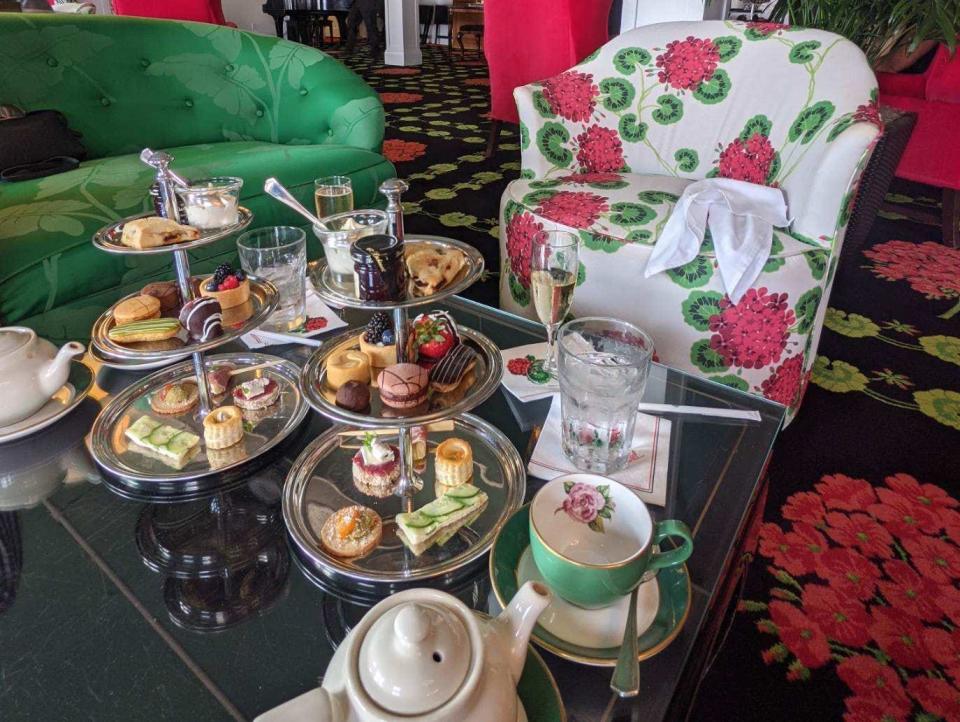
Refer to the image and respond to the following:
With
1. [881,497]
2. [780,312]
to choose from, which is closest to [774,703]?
[881,497]

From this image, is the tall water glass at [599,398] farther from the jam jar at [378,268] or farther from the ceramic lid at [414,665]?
the ceramic lid at [414,665]

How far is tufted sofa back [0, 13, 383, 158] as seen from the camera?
1.65 meters

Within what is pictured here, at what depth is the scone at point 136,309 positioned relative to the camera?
2.31ft

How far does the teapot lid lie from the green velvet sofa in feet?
1.68

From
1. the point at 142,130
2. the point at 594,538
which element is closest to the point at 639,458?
the point at 594,538

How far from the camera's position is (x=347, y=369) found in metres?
0.62

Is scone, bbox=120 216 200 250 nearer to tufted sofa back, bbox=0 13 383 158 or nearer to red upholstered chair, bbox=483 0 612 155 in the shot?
tufted sofa back, bbox=0 13 383 158

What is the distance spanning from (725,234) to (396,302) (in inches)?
35.2

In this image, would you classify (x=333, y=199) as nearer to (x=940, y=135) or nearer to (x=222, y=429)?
(x=222, y=429)

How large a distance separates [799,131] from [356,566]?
135 cm

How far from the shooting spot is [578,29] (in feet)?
7.57

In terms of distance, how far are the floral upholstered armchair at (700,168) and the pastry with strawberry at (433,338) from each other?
720 millimetres

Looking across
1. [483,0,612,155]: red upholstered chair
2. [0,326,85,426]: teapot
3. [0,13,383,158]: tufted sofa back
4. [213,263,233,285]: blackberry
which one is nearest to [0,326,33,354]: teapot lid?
[0,326,85,426]: teapot

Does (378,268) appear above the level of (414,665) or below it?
above
